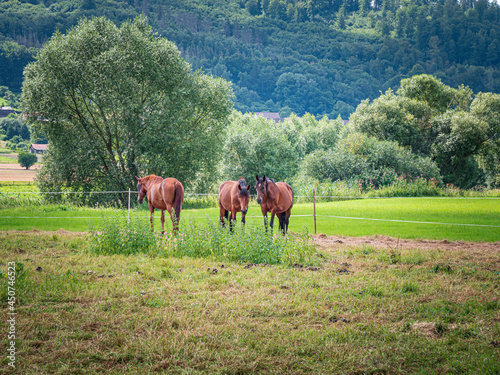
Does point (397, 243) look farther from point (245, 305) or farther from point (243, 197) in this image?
point (245, 305)

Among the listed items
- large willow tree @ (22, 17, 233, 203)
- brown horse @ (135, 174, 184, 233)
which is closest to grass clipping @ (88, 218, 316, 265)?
brown horse @ (135, 174, 184, 233)

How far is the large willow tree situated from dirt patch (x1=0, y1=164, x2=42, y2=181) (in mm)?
21544

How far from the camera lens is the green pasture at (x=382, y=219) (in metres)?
15.0

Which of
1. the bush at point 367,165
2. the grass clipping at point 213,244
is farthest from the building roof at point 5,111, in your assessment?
the grass clipping at point 213,244

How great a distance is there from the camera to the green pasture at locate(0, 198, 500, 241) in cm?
1498

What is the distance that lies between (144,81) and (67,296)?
26295 millimetres

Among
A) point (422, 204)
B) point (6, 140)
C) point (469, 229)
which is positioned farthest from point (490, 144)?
point (6, 140)

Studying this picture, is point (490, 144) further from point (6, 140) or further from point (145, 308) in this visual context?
point (6, 140)

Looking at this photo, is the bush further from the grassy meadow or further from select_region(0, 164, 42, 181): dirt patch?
select_region(0, 164, 42, 181): dirt patch

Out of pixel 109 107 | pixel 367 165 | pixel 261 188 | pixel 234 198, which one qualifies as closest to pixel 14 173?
pixel 109 107

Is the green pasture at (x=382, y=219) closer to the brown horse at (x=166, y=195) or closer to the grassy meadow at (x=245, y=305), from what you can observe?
the brown horse at (x=166, y=195)

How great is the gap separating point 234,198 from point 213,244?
88.1 inches

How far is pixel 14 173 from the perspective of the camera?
51312 mm

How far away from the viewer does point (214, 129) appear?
34.5m
